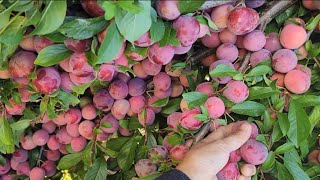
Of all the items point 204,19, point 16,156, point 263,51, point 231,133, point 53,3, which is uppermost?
point 53,3

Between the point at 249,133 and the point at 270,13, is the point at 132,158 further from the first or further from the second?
the point at 270,13

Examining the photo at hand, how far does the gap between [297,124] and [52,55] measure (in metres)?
0.57

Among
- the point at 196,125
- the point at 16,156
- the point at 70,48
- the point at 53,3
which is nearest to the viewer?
the point at 53,3

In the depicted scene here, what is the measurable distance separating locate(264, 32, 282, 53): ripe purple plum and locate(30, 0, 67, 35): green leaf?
533 mm

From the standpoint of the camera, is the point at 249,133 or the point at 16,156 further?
the point at 16,156

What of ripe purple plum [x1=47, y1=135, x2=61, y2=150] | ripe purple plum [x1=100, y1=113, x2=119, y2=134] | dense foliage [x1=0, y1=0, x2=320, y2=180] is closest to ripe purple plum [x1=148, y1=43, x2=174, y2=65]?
dense foliage [x1=0, y1=0, x2=320, y2=180]

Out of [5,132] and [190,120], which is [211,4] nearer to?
[190,120]

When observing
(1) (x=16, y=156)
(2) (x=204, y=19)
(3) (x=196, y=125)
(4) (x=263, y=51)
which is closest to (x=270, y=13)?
(4) (x=263, y=51)

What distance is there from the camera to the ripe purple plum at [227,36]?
1000 millimetres

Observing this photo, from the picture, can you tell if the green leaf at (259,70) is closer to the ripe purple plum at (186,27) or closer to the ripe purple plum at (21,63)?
the ripe purple plum at (186,27)

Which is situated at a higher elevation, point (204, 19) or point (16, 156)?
point (204, 19)

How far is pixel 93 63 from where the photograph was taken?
811 mm

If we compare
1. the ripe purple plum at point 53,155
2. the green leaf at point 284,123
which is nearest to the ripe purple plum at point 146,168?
the green leaf at point 284,123

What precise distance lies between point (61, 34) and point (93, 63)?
9 centimetres
